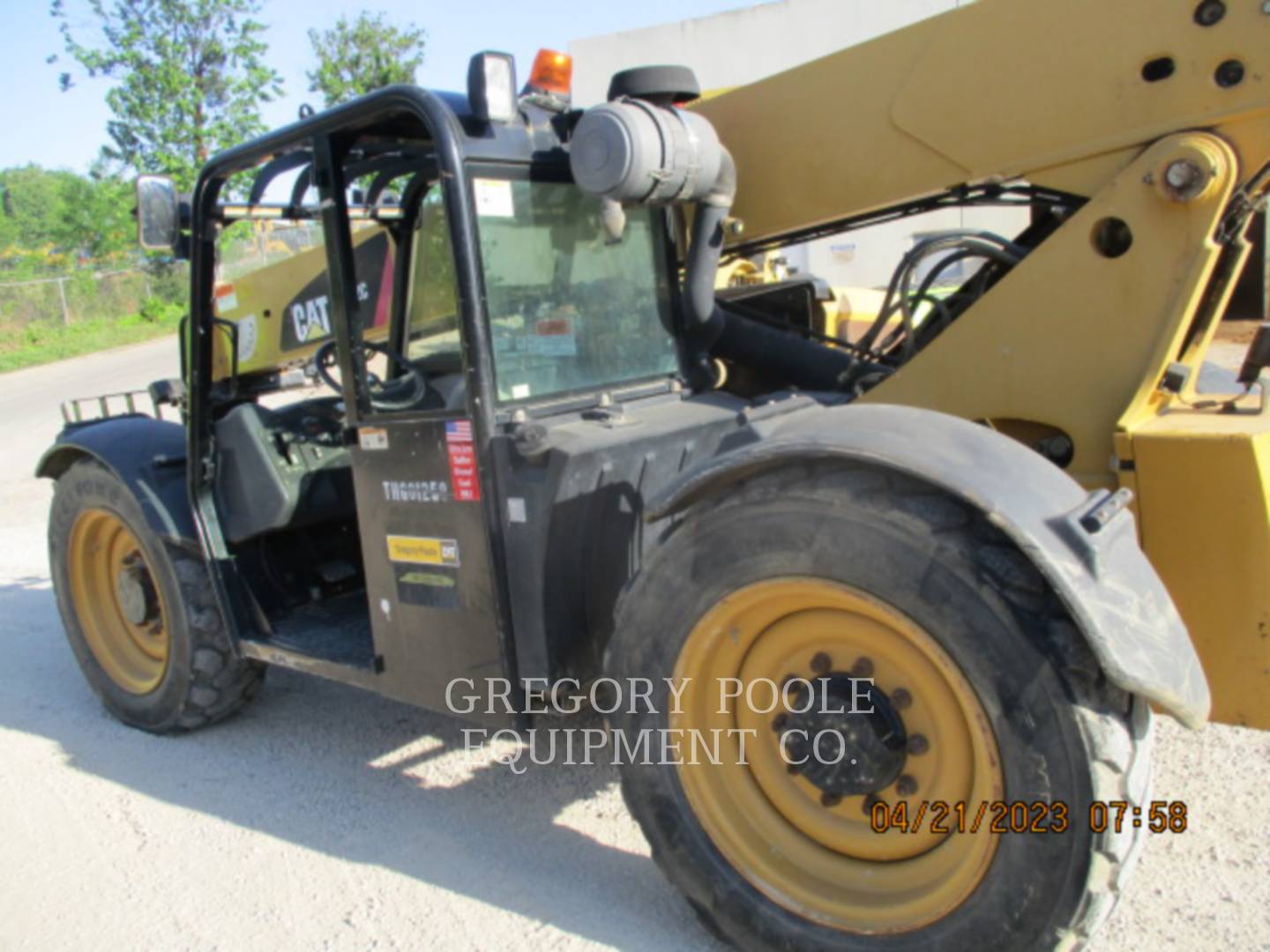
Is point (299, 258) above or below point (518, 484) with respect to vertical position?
above

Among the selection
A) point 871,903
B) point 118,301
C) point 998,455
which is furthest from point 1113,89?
point 118,301

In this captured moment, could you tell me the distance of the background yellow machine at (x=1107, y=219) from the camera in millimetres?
2471

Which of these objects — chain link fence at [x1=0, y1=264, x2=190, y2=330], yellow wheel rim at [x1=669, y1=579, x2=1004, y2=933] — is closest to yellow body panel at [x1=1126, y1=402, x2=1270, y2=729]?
yellow wheel rim at [x1=669, y1=579, x2=1004, y2=933]

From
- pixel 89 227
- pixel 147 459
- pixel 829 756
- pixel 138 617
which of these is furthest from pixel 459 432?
pixel 89 227

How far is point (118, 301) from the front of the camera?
28062mm

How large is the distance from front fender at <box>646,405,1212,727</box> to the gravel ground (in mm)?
947

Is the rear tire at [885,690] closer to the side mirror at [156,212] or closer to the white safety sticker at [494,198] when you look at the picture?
the white safety sticker at [494,198]

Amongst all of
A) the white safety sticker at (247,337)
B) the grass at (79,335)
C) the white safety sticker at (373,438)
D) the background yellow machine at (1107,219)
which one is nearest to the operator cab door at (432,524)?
the white safety sticker at (373,438)

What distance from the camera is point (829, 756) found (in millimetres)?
2479

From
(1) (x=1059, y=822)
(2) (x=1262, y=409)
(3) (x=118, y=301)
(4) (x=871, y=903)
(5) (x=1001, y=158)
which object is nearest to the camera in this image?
(1) (x=1059, y=822)

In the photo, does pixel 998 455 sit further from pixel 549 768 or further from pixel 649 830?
pixel 549 768

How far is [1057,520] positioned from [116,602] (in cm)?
424

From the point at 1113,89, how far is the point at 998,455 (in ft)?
3.85
